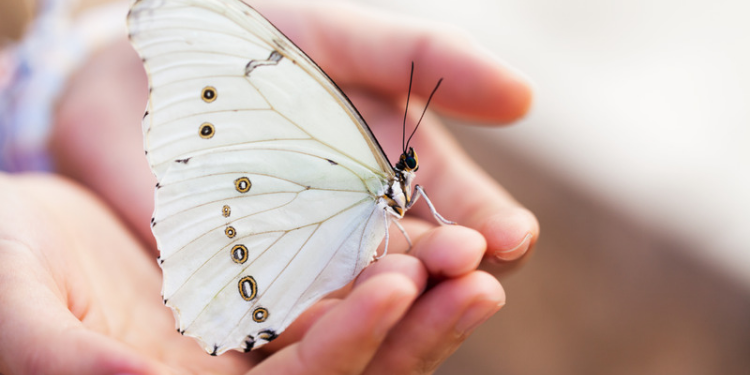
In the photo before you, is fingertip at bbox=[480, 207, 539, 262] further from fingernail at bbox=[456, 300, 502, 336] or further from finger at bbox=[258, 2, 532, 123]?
Answer: finger at bbox=[258, 2, 532, 123]

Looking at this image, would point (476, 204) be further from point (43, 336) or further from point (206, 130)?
point (43, 336)

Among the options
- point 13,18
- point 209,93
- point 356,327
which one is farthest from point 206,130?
point 13,18

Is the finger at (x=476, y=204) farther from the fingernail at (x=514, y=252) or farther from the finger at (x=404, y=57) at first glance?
the finger at (x=404, y=57)

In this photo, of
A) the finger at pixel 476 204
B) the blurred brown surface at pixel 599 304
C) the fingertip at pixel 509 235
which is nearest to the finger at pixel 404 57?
the finger at pixel 476 204

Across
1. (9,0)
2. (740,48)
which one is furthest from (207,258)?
(740,48)

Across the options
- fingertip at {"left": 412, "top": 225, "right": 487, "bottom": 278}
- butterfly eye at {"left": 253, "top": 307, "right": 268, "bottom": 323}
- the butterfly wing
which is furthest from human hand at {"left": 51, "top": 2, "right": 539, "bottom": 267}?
butterfly eye at {"left": 253, "top": 307, "right": 268, "bottom": 323}
